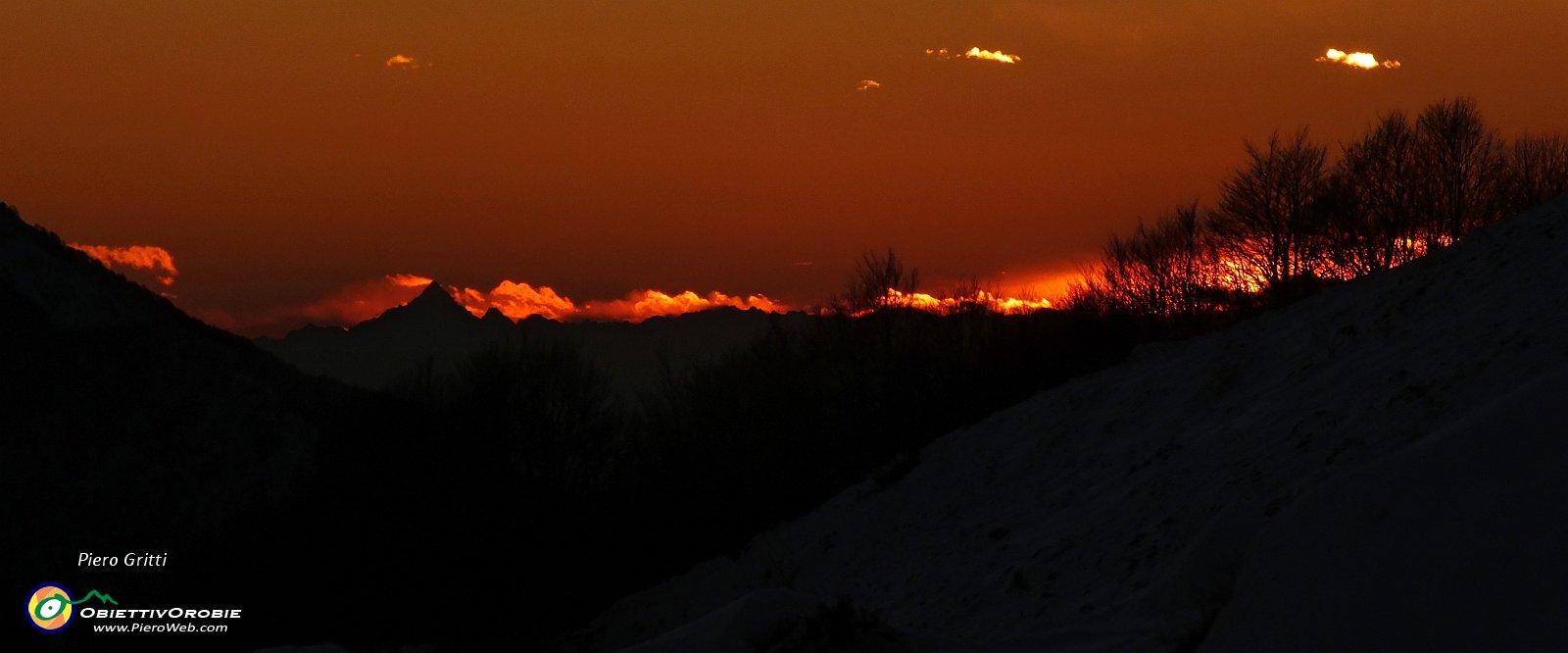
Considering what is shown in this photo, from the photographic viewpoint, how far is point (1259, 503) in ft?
49.7

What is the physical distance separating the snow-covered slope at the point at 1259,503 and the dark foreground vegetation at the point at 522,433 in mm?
4043

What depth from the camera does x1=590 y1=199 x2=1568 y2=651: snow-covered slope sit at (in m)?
7.04

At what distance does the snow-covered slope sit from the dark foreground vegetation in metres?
4.04

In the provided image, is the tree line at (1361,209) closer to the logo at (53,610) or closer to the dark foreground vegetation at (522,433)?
the dark foreground vegetation at (522,433)

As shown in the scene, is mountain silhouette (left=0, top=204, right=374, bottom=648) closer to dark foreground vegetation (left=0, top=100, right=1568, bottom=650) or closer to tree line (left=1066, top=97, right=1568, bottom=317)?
dark foreground vegetation (left=0, top=100, right=1568, bottom=650)

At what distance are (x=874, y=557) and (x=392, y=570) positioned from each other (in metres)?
22.9

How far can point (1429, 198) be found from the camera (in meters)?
55.9

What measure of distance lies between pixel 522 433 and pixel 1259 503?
44.9 meters

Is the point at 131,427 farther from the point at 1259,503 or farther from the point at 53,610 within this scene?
the point at 1259,503

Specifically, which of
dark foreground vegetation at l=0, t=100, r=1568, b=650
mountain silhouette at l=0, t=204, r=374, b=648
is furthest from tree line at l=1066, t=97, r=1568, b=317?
mountain silhouette at l=0, t=204, r=374, b=648

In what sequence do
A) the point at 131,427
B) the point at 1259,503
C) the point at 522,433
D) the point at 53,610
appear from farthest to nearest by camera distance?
the point at 522,433, the point at 131,427, the point at 53,610, the point at 1259,503

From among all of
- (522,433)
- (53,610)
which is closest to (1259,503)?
(53,610)

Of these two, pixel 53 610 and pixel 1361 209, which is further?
pixel 1361 209

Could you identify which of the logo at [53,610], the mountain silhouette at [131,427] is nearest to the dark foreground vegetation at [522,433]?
the mountain silhouette at [131,427]
